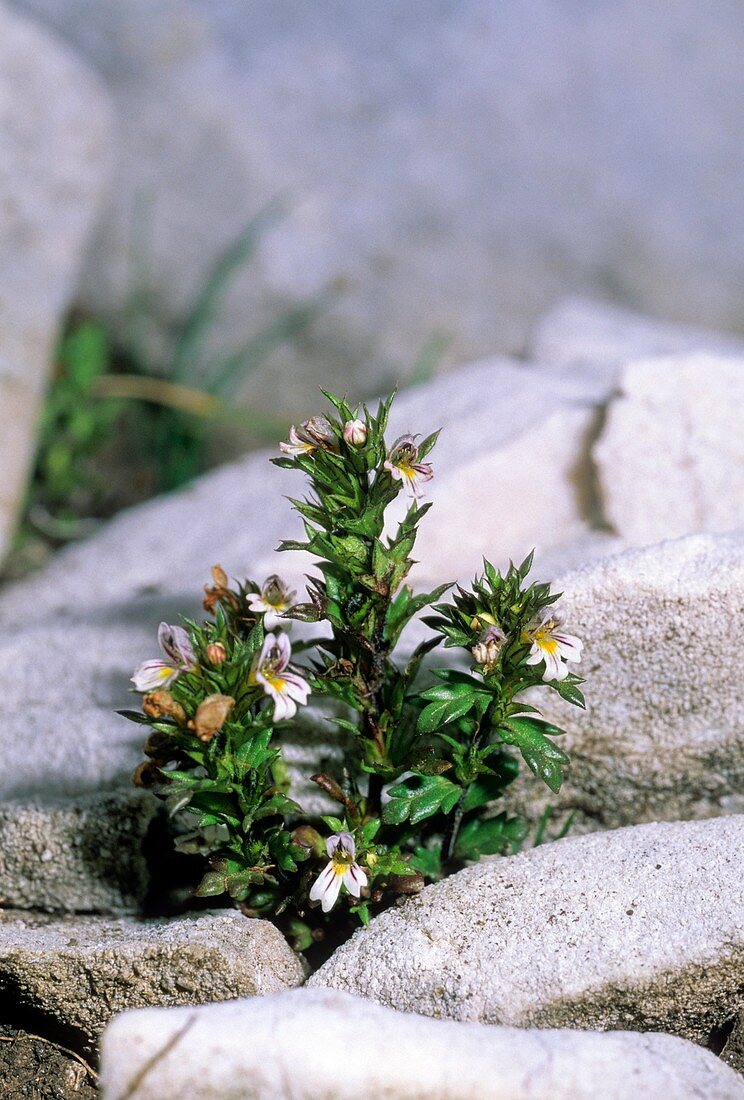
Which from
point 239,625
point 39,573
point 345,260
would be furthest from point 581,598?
point 345,260

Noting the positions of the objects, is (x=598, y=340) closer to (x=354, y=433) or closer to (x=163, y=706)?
(x=354, y=433)

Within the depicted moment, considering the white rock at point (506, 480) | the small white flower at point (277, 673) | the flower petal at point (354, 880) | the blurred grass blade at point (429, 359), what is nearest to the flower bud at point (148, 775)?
the small white flower at point (277, 673)

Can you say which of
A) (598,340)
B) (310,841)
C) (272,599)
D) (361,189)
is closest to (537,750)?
(310,841)

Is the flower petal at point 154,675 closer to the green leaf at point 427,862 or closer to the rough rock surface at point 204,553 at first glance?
the rough rock surface at point 204,553

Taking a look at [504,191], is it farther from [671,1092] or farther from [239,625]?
[671,1092]

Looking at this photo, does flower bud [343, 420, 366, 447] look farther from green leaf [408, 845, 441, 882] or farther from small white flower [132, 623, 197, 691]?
green leaf [408, 845, 441, 882]

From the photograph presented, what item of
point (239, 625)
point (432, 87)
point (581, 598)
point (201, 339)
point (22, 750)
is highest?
point (432, 87)
